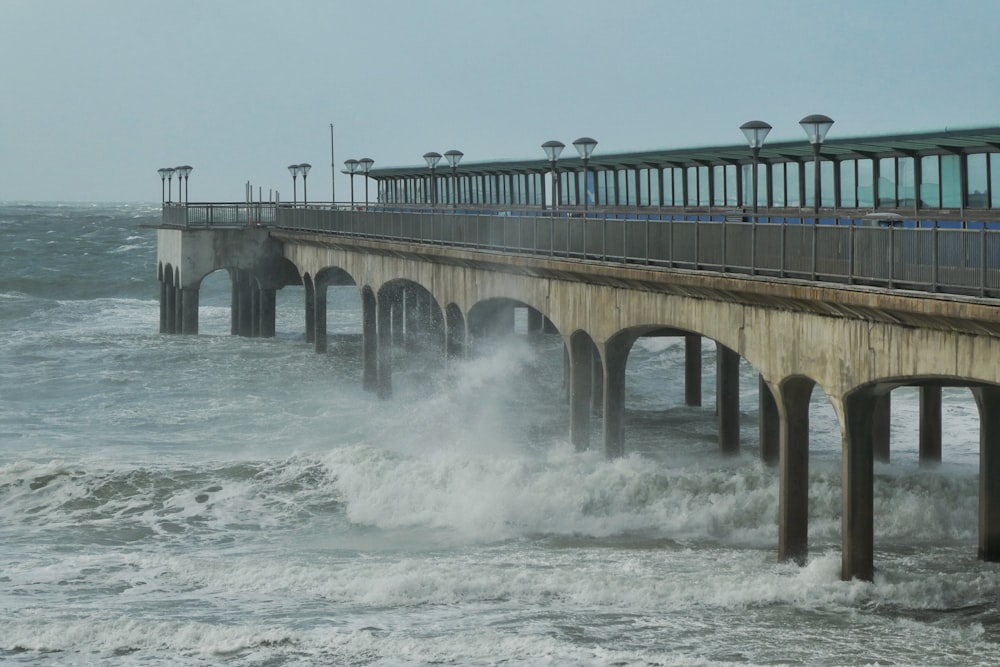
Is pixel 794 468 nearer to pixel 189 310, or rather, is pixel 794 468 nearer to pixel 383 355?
pixel 383 355

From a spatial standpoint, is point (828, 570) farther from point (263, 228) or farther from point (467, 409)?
point (263, 228)

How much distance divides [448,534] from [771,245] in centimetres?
747

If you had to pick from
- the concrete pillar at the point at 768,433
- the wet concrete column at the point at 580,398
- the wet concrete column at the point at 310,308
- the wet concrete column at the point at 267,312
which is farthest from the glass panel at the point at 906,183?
the wet concrete column at the point at 267,312

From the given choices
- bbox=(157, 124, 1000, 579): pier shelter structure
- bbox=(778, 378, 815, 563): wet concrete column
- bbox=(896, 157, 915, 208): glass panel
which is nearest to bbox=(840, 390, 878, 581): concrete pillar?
bbox=(157, 124, 1000, 579): pier shelter structure

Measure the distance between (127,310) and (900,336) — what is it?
70670 mm

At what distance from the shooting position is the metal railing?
19.7 metres

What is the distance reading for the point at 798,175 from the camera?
113 feet

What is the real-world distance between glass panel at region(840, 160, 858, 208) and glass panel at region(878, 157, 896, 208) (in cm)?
115

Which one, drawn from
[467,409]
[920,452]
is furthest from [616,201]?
[920,452]

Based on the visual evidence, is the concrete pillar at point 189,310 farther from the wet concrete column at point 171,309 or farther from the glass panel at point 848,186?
the glass panel at point 848,186

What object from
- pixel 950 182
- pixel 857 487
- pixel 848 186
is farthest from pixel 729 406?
pixel 857 487

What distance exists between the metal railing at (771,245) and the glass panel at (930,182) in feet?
3.50

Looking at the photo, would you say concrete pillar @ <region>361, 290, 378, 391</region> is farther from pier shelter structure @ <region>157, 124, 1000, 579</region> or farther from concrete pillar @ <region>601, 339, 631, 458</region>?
concrete pillar @ <region>601, 339, 631, 458</region>

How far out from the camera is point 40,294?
96938 millimetres
